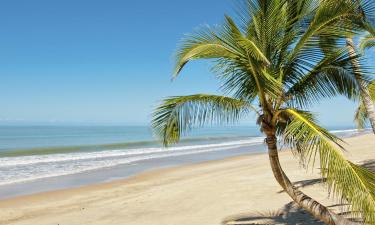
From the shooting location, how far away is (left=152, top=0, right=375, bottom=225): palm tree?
453 centimetres

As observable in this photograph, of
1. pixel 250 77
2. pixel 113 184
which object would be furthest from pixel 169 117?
pixel 113 184

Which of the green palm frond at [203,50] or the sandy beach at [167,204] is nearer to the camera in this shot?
the green palm frond at [203,50]

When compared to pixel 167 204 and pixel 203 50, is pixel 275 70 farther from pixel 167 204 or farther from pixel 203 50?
pixel 167 204

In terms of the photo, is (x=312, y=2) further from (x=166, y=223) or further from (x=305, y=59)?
(x=166, y=223)

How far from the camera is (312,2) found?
509 centimetres

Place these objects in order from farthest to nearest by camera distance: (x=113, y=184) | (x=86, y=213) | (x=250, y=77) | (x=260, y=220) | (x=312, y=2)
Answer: (x=113, y=184)
(x=86, y=213)
(x=260, y=220)
(x=312, y=2)
(x=250, y=77)

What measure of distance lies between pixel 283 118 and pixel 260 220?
11.7 feet

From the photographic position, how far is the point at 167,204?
10102mm

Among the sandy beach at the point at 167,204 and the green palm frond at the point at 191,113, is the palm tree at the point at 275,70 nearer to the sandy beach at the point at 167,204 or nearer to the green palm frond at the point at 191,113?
the green palm frond at the point at 191,113

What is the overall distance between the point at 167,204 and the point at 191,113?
5.43 metres

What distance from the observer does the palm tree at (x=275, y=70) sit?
453 centimetres

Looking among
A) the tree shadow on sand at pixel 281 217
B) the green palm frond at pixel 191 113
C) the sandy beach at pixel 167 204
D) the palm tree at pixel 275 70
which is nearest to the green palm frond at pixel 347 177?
the palm tree at pixel 275 70

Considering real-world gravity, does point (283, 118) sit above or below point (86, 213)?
above

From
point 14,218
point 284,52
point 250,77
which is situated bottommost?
point 14,218
